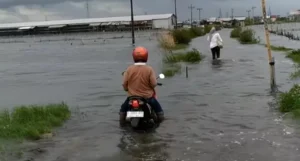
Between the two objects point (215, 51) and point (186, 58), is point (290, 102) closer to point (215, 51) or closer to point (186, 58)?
point (215, 51)

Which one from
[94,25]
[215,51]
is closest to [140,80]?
[215,51]

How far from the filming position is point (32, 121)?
32.0ft

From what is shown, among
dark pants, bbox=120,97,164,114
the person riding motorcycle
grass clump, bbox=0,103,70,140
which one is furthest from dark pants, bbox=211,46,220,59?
the person riding motorcycle

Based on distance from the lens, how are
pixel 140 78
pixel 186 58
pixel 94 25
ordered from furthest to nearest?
pixel 94 25
pixel 186 58
pixel 140 78

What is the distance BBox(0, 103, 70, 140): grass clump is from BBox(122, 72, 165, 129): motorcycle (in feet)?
5.69

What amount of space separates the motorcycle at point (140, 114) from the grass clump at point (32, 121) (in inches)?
68.2

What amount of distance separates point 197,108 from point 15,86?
9.85 meters

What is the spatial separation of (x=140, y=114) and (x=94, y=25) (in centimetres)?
12732

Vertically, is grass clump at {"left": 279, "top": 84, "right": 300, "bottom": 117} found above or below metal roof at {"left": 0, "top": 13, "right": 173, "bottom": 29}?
below

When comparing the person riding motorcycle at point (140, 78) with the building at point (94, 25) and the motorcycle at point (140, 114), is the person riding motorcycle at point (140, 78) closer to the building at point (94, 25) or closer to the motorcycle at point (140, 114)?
the motorcycle at point (140, 114)

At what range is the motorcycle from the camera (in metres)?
8.79

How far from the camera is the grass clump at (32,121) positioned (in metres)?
8.82

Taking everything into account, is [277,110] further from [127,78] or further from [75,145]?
[75,145]

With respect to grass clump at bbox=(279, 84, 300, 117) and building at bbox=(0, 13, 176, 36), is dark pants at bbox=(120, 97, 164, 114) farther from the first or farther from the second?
building at bbox=(0, 13, 176, 36)
